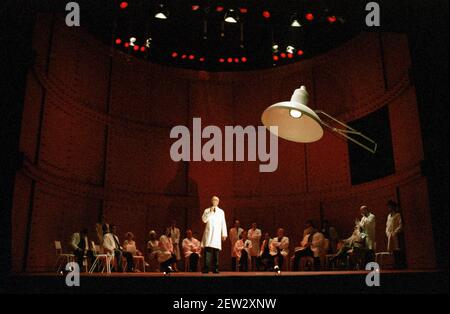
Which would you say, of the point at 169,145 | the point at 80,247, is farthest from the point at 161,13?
the point at 80,247

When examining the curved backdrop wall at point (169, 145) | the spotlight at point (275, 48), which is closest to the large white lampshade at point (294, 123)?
the curved backdrop wall at point (169, 145)

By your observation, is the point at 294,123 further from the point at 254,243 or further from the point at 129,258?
the point at 254,243

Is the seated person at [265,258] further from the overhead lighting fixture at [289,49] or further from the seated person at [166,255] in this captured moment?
the overhead lighting fixture at [289,49]

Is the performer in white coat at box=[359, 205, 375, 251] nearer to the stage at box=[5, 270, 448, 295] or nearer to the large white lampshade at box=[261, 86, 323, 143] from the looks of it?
the stage at box=[5, 270, 448, 295]

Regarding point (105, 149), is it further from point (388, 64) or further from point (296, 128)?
point (296, 128)

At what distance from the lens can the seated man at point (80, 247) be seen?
7.79 metres

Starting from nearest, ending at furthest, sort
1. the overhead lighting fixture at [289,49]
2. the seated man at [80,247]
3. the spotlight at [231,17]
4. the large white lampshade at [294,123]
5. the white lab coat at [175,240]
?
the large white lampshade at [294,123], the seated man at [80,247], the spotlight at [231,17], the white lab coat at [175,240], the overhead lighting fixture at [289,49]

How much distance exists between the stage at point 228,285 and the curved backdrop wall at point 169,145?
121 inches

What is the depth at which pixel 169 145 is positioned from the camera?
37.6 ft

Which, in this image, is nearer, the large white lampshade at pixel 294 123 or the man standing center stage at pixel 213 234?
the large white lampshade at pixel 294 123

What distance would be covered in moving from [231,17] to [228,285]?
5.44 metres

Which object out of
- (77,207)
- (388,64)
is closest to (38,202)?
(77,207)
